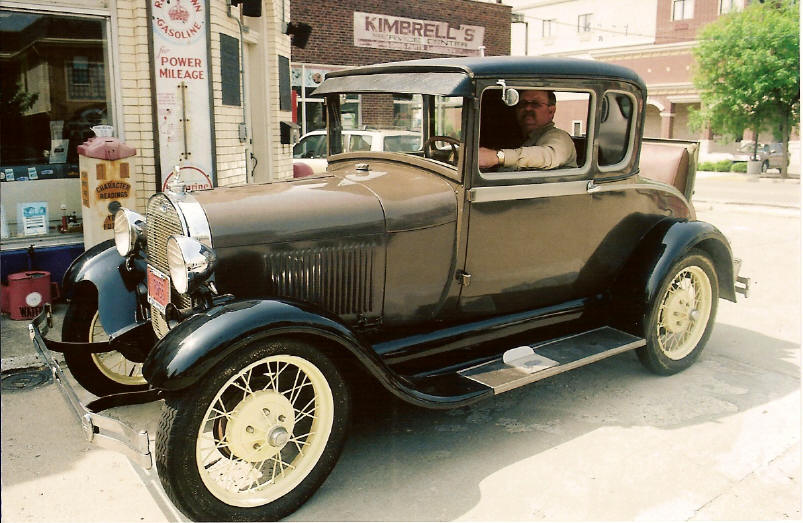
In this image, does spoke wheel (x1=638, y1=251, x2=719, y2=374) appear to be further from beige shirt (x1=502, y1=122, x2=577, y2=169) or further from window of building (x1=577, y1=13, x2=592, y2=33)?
window of building (x1=577, y1=13, x2=592, y2=33)

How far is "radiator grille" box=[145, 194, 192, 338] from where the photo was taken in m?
3.12

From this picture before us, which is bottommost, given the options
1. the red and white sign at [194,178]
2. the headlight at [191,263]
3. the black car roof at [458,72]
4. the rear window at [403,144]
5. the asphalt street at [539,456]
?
the asphalt street at [539,456]

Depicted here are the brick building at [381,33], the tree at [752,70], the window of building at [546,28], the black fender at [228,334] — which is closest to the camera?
the black fender at [228,334]

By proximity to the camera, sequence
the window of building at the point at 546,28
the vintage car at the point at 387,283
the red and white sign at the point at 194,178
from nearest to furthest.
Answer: the vintage car at the point at 387,283 < the red and white sign at the point at 194,178 < the window of building at the point at 546,28

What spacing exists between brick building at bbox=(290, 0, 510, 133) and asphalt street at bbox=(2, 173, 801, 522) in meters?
13.4

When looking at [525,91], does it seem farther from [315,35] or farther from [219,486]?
[315,35]

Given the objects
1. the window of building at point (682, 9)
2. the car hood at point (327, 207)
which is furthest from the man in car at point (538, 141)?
the window of building at point (682, 9)

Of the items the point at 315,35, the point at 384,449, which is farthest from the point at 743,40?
the point at 384,449

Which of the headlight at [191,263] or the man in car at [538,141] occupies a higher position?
the man in car at [538,141]

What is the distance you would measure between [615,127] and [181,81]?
13.7 ft

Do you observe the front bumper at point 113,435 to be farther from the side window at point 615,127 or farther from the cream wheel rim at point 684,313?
the cream wheel rim at point 684,313

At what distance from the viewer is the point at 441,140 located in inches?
152

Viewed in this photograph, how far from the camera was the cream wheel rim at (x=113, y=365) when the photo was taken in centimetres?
376

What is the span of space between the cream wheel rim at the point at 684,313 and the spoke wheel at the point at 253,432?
96.0 inches
